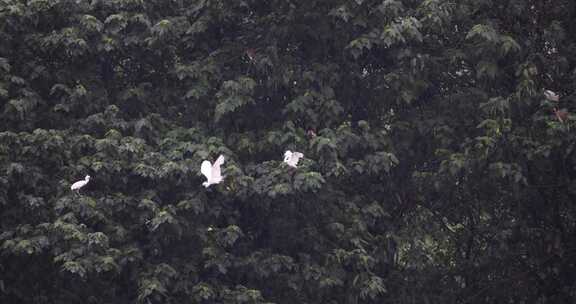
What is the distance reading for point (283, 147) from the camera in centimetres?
558

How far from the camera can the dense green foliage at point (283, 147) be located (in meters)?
5.38

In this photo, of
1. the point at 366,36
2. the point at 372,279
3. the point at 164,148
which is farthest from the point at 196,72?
the point at 372,279

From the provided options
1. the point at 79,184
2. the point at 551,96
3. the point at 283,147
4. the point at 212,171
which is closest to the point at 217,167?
the point at 212,171

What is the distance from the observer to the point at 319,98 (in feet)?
18.5

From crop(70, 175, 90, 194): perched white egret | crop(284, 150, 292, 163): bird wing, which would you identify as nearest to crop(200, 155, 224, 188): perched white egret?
crop(284, 150, 292, 163): bird wing

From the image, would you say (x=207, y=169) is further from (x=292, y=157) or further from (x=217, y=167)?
(x=292, y=157)

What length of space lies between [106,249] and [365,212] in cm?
160

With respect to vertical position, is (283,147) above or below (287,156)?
below

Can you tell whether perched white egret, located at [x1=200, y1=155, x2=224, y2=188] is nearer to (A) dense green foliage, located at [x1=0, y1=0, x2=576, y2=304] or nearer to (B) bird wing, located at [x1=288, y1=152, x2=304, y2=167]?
(A) dense green foliage, located at [x1=0, y1=0, x2=576, y2=304]

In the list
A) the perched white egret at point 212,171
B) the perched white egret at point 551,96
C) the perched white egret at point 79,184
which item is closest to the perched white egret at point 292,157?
the perched white egret at point 212,171

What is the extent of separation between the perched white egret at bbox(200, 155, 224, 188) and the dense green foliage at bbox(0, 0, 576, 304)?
0.19 meters

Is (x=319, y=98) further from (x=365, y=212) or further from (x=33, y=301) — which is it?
(x=33, y=301)

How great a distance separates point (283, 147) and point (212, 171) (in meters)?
0.59

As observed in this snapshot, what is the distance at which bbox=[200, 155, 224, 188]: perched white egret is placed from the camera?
5116 mm
